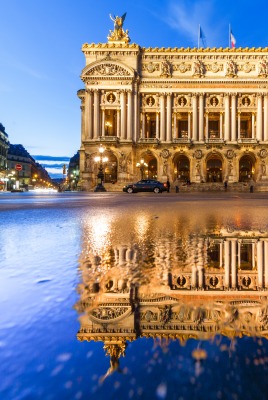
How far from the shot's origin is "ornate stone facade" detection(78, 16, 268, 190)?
47.9m

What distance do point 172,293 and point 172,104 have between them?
50.4 meters

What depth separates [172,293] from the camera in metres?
1.88

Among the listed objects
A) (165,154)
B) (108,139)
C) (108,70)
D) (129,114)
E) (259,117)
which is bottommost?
(165,154)

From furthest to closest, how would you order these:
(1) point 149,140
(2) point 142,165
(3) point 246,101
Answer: (3) point 246,101
(2) point 142,165
(1) point 149,140

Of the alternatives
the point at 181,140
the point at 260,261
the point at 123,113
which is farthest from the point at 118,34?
the point at 260,261

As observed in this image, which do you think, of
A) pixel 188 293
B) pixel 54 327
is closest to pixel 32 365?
pixel 54 327

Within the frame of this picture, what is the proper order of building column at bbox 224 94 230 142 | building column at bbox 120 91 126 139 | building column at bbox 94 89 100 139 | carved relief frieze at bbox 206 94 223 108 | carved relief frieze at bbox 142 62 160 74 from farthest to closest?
carved relief frieze at bbox 206 94 223 108 < carved relief frieze at bbox 142 62 160 74 < building column at bbox 224 94 230 142 < building column at bbox 94 89 100 139 < building column at bbox 120 91 126 139

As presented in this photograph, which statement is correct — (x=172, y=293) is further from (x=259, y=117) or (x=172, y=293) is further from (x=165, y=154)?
(x=259, y=117)

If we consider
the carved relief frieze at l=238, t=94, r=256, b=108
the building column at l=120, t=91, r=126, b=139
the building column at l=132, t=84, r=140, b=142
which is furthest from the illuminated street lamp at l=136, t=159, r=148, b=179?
the carved relief frieze at l=238, t=94, r=256, b=108

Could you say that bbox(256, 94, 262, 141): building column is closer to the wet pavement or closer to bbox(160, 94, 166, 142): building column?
bbox(160, 94, 166, 142): building column

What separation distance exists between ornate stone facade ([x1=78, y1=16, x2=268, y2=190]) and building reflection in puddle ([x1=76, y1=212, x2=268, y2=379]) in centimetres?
4425

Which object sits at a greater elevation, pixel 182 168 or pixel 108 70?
pixel 108 70

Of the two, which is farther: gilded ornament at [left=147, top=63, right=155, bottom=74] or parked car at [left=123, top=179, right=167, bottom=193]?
gilded ornament at [left=147, top=63, right=155, bottom=74]

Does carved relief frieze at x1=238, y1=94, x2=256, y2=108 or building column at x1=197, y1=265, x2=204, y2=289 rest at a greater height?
carved relief frieze at x1=238, y1=94, x2=256, y2=108
